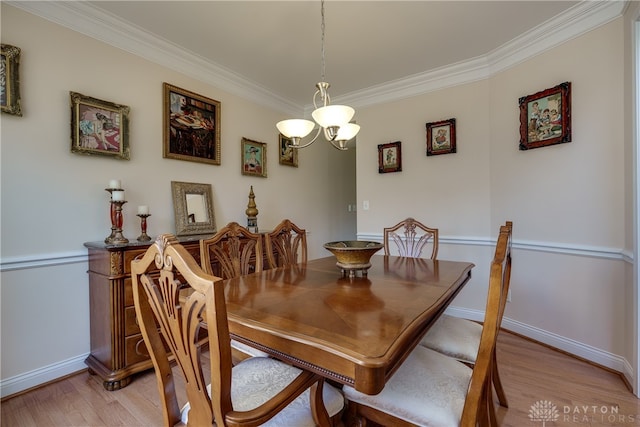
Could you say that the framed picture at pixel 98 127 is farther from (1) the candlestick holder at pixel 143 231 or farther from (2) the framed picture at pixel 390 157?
(2) the framed picture at pixel 390 157

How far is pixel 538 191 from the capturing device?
2434mm

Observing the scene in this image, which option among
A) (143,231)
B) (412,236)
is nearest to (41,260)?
(143,231)

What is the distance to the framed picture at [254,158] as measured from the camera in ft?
10.5

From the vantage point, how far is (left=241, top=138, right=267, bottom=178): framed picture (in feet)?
10.5

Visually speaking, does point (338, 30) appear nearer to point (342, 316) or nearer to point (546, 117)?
point (546, 117)

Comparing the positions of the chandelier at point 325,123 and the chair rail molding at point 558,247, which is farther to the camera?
the chair rail molding at point 558,247

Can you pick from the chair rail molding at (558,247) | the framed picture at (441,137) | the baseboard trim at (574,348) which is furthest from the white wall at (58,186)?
the baseboard trim at (574,348)

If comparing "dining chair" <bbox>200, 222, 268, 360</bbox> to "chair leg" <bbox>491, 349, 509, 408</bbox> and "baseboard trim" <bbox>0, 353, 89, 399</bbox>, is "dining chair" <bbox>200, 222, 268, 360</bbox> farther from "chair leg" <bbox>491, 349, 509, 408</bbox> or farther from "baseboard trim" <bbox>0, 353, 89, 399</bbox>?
"chair leg" <bbox>491, 349, 509, 408</bbox>

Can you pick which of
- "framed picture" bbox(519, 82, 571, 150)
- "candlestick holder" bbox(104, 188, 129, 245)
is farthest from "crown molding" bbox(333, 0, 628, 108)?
"candlestick holder" bbox(104, 188, 129, 245)

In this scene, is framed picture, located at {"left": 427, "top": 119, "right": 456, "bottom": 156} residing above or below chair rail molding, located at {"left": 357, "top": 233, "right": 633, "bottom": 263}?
above

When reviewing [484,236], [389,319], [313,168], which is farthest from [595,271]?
[313,168]

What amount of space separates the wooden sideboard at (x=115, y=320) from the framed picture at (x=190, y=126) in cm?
99

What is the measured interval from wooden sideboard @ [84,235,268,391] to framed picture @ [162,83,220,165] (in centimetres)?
99

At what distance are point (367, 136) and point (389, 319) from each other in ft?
9.64
